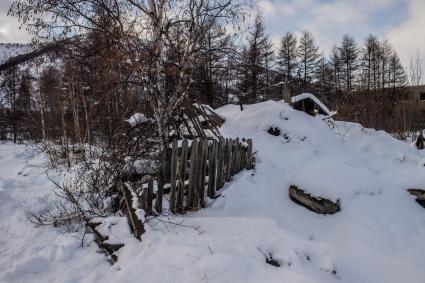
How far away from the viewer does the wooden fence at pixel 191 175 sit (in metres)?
5.21

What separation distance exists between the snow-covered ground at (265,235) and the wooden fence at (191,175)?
0.91ft

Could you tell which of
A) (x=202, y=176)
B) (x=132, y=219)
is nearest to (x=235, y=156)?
(x=202, y=176)

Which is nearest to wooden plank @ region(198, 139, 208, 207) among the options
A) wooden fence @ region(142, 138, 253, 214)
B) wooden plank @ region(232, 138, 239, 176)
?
wooden fence @ region(142, 138, 253, 214)

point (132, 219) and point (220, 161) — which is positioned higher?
point (220, 161)

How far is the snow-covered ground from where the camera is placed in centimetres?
341

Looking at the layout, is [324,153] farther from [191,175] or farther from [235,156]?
[191,175]

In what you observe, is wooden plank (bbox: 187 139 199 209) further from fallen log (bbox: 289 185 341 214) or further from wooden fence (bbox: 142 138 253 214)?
fallen log (bbox: 289 185 341 214)

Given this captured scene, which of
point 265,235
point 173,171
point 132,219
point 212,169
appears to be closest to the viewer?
point 265,235

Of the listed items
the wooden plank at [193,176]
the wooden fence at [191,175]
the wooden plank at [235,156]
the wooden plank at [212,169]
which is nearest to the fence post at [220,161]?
the wooden fence at [191,175]

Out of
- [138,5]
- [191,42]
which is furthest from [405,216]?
[138,5]

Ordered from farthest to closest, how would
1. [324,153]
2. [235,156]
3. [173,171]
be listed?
[324,153]
[235,156]
[173,171]

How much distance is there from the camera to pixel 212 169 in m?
6.25

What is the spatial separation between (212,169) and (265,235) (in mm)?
2417

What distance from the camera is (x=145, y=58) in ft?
21.9
